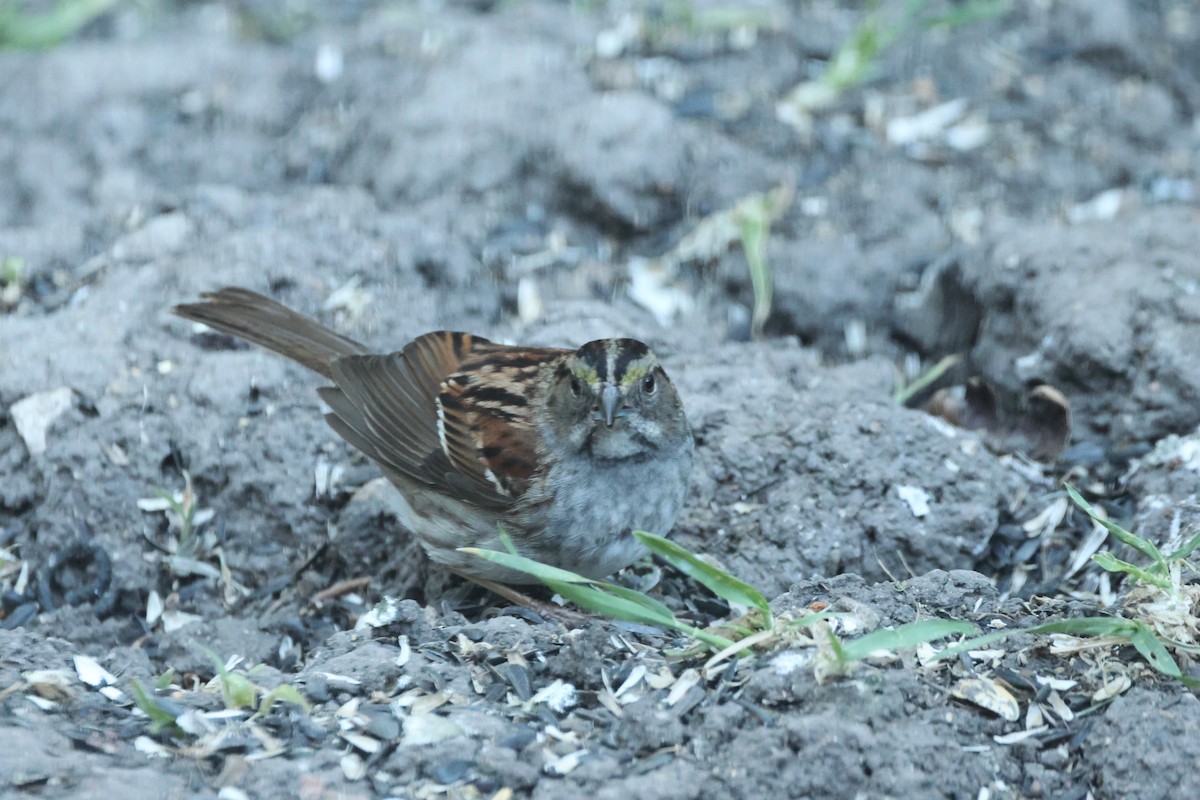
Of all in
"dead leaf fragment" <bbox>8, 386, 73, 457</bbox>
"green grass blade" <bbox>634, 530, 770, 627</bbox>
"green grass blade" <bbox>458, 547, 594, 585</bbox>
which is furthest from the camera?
"dead leaf fragment" <bbox>8, 386, 73, 457</bbox>

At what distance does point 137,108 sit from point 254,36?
89 centimetres

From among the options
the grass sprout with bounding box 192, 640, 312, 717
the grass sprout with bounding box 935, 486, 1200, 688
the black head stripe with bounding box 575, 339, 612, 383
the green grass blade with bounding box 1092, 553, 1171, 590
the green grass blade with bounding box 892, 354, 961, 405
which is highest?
the black head stripe with bounding box 575, 339, 612, 383

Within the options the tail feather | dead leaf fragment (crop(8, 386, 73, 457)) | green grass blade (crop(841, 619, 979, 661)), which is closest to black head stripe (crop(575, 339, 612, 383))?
the tail feather

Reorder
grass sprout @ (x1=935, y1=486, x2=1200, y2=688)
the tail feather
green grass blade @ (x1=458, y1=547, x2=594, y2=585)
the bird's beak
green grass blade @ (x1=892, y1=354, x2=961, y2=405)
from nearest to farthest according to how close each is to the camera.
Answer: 1. grass sprout @ (x1=935, y1=486, x2=1200, y2=688)
2. green grass blade @ (x1=458, y1=547, x2=594, y2=585)
3. the bird's beak
4. the tail feather
5. green grass blade @ (x1=892, y1=354, x2=961, y2=405)

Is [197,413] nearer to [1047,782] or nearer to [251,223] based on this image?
[251,223]

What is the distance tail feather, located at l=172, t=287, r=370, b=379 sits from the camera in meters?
4.43

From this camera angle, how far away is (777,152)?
5.62 m

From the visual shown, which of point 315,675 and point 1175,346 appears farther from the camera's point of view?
point 1175,346

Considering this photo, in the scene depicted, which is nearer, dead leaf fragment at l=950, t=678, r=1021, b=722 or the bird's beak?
dead leaf fragment at l=950, t=678, r=1021, b=722

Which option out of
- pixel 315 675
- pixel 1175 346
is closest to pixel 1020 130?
pixel 1175 346

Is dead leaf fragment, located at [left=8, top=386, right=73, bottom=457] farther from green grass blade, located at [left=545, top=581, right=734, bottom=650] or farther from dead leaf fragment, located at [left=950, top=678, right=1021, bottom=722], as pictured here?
dead leaf fragment, located at [left=950, top=678, right=1021, bottom=722]

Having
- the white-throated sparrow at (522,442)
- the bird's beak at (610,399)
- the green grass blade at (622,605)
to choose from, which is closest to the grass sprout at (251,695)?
the green grass blade at (622,605)

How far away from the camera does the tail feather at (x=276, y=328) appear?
4.43m

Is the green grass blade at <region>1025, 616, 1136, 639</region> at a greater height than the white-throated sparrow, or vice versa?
the white-throated sparrow
